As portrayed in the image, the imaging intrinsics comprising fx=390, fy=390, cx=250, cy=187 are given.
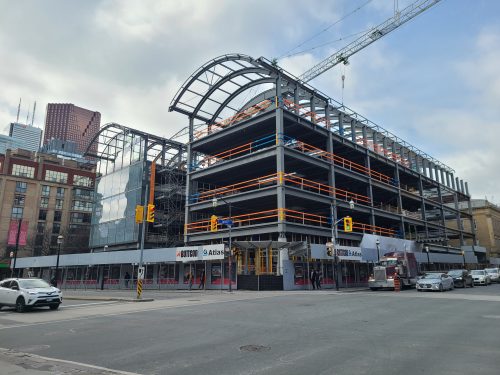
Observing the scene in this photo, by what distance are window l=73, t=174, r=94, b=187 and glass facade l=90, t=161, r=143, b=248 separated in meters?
47.6

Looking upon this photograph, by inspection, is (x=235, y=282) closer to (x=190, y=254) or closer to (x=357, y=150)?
(x=190, y=254)

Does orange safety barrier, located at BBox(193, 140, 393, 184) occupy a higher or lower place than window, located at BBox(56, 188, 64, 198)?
lower

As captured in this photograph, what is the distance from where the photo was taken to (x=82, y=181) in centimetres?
10394

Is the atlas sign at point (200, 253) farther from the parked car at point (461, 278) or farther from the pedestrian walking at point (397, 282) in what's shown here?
the parked car at point (461, 278)

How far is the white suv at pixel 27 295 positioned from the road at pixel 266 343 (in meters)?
3.34

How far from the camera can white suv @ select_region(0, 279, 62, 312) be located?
60.1 ft

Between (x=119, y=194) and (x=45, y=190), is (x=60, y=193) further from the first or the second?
(x=119, y=194)

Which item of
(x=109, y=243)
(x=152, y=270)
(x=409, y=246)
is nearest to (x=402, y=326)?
(x=152, y=270)

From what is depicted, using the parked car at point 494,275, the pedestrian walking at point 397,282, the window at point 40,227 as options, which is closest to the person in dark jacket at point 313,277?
the pedestrian walking at point 397,282

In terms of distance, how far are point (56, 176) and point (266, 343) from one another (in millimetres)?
103868

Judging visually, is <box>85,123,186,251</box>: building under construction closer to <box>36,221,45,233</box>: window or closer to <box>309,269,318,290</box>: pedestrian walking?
<box>309,269,318,290</box>: pedestrian walking

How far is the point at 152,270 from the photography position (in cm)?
4188

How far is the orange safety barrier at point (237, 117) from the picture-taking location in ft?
128

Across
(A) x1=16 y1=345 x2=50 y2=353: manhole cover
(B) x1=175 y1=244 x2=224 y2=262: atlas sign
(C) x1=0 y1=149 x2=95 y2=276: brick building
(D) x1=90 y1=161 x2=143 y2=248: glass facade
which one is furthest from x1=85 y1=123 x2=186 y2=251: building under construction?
(A) x1=16 y1=345 x2=50 y2=353: manhole cover
